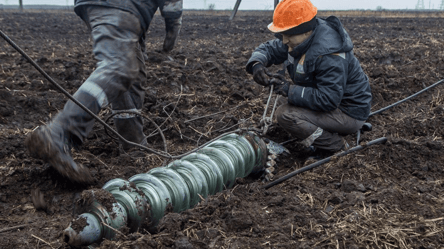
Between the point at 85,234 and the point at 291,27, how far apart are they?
98.6 inches

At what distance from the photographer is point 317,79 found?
13.3ft

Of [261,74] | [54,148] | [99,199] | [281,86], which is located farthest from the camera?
[261,74]

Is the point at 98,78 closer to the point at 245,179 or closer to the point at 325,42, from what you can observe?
the point at 245,179

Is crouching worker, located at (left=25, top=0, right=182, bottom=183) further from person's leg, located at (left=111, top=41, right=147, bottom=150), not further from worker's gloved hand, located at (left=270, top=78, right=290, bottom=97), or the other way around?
worker's gloved hand, located at (left=270, top=78, right=290, bottom=97)

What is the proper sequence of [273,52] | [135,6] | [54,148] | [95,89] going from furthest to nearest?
[273,52]
[135,6]
[95,89]
[54,148]

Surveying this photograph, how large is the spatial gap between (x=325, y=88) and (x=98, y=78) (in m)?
1.93

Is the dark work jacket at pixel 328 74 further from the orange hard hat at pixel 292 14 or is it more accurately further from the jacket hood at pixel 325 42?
the orange hard hat at pixel 292 14

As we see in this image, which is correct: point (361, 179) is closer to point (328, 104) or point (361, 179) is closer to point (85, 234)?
point (328, 104)

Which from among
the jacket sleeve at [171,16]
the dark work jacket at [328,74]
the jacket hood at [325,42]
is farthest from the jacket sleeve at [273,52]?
the jacket sleeve at [171,16]

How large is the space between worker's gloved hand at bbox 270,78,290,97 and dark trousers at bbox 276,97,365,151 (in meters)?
0.18

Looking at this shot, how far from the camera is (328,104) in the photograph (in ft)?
13.2

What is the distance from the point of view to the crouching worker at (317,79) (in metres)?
3.92

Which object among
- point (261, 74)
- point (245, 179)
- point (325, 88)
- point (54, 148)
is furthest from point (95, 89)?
point (325, 88)

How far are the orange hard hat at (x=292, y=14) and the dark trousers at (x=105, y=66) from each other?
48.1 inches
